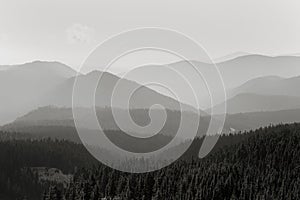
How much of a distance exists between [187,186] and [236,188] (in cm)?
1631

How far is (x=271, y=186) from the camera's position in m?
167

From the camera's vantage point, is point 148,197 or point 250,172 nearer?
point 148,197

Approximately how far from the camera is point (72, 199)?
166 m

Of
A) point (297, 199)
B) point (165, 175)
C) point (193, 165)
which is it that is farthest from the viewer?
point (193, 165)

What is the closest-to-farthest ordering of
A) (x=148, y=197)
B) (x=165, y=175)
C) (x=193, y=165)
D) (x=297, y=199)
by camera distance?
(x=297, y=199) < (x=148, y=197) < (x=165, y=175) < (x=193, y=165)

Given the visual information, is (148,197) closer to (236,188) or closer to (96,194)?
(96,194)

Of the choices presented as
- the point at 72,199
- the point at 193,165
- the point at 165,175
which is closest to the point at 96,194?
the point at 72,199

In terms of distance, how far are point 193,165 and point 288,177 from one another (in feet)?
118

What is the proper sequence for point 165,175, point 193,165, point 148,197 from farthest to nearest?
point 193,165 → point 165,175 → point 148,197

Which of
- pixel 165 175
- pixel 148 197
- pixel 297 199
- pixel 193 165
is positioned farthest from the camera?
pixel 193 165

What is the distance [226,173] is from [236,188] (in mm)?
9705

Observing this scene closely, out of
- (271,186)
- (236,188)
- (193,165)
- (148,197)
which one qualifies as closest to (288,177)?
(271,186)

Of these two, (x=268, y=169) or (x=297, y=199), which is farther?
(x=268, y=169)

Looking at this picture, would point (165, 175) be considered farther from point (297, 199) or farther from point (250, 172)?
point (297, 199)
